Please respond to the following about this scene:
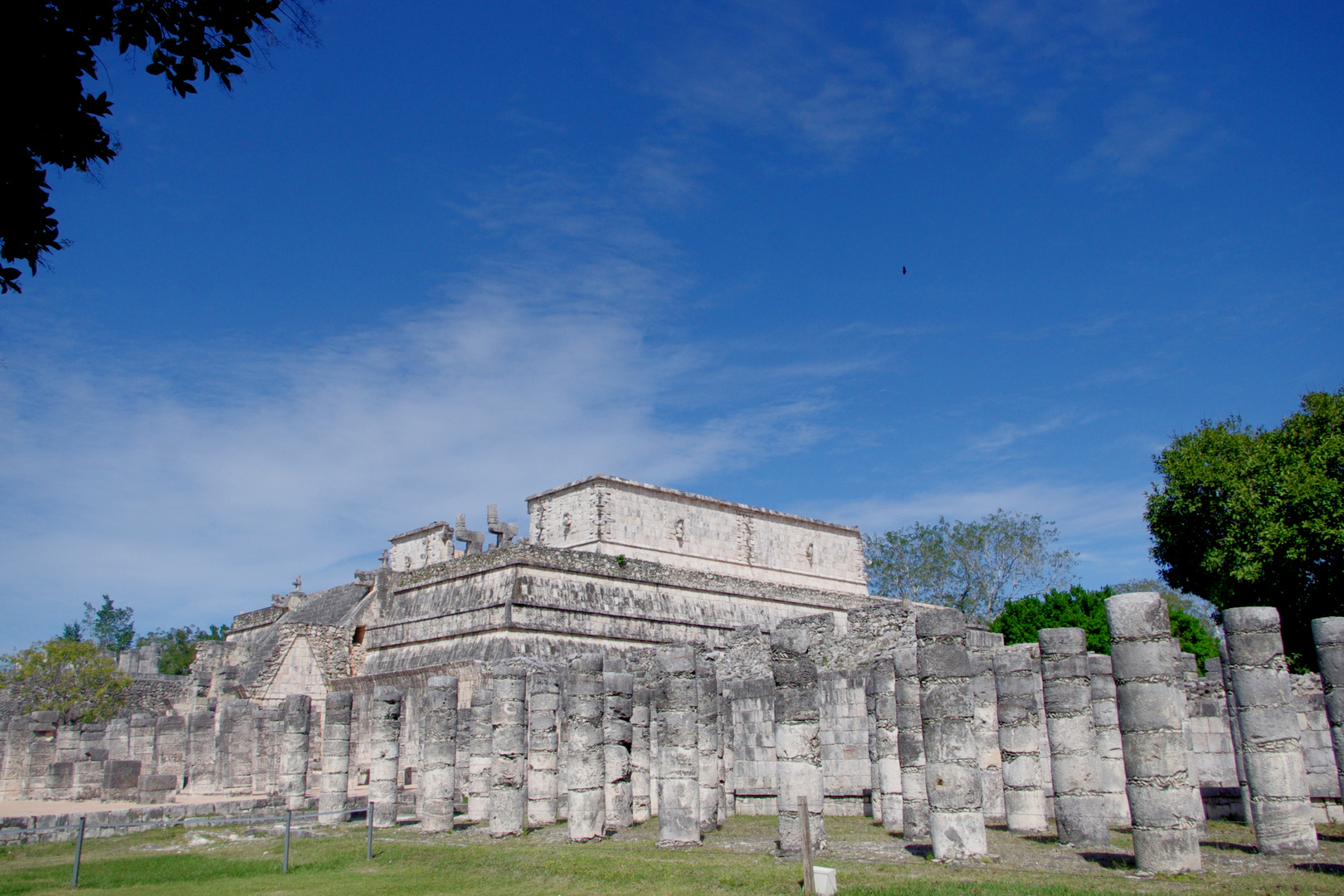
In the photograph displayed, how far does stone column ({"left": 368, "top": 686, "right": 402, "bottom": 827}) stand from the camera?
14.6 m

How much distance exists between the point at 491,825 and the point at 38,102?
1002 cm

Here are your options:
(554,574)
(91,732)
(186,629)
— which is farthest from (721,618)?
(186,629)

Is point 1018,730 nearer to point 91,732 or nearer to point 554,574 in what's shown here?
point 554,574

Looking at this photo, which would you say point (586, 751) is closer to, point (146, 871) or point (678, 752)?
point (678, 752)

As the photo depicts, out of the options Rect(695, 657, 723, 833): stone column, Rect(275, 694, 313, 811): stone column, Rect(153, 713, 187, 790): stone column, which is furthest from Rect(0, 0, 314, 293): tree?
Rect(153, 713, 187, 790): stone column

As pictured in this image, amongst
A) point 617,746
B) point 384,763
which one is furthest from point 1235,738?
point 384,763

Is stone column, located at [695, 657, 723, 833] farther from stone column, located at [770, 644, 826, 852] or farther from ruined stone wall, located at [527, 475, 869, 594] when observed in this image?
ruined stone wall, located at [527, 475, 869, 594]

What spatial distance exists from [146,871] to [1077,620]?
1096 inches

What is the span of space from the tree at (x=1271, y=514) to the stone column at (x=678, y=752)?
16536 mm

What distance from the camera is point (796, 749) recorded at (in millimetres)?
9945

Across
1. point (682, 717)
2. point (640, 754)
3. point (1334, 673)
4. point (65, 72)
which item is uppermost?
point (65, 72)

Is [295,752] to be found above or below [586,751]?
below

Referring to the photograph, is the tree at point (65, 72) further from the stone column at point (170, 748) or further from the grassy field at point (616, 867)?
the stone column at point (170, 748)

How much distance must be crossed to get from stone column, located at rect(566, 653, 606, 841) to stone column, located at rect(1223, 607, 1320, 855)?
282 inches
